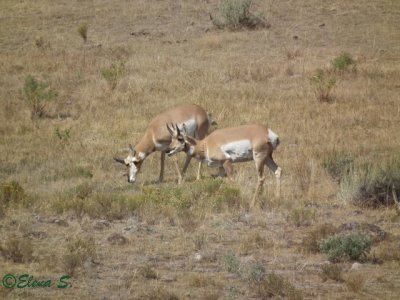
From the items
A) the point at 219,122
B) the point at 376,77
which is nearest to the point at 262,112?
the point at 219,122

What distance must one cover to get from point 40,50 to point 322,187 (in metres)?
17.1

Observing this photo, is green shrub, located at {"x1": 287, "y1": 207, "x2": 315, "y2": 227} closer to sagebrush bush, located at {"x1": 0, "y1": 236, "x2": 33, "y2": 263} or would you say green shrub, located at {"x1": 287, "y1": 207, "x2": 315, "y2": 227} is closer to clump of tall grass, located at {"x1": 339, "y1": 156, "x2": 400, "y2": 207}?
clump of tall grass, located at {"x1": 339, "y1": 156, "x2": 400, "y2": 207}

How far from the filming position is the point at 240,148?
1475 cm

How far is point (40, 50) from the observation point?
1153 inches

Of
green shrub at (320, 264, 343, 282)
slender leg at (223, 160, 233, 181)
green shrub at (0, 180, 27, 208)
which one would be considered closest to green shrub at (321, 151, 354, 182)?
slender leg at (223, 160, 233, 181)

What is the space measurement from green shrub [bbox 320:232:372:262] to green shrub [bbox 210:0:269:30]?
22.2 meters

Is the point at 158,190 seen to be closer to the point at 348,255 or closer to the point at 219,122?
the point at 348,255

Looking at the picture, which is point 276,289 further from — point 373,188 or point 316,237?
point 373,188

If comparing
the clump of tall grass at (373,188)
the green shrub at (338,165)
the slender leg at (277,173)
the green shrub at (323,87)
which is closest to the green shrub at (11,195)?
the slender leg at (277,173)

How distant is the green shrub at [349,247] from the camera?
34.1 feet

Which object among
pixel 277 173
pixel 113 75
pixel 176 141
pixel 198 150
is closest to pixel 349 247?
pixel 277 173

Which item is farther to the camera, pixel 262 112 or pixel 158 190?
pixel 262 112

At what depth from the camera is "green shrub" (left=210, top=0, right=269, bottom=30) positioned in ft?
105

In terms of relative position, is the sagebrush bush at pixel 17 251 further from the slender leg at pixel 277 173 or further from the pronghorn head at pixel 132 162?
the pronghorn head at pixel 132 162
